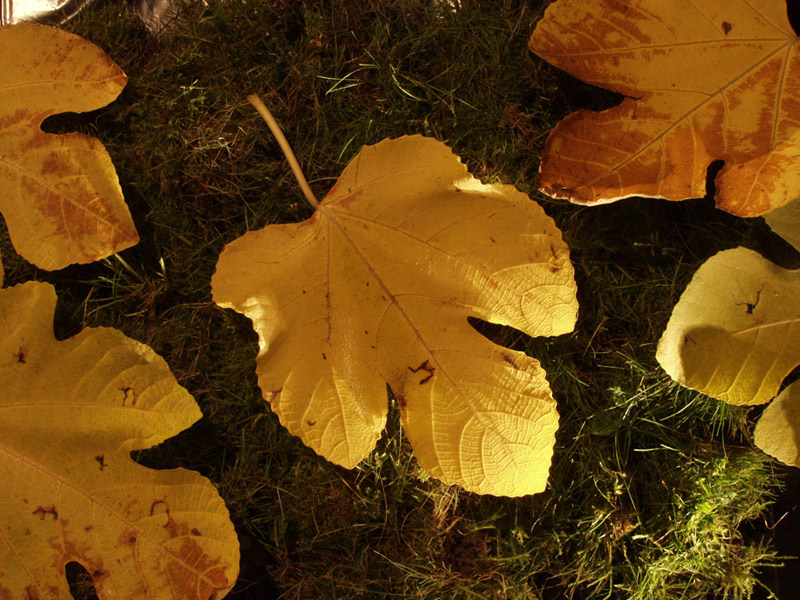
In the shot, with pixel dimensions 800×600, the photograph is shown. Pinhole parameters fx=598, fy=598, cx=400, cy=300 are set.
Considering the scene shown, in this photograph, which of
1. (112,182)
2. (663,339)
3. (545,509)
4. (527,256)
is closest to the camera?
(527,256)

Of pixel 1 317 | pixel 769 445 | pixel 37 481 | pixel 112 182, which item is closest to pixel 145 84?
pixel 112 182

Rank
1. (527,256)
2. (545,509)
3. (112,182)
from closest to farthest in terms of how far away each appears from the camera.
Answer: (527,256) < (112,182) < (545,509)

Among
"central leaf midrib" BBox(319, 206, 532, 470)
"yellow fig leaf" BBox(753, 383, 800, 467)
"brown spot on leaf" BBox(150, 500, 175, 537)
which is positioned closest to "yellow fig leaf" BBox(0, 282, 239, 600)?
"brown spot on leaf" BBox(150, 500, 175, 537)

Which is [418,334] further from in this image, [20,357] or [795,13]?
[795,13]

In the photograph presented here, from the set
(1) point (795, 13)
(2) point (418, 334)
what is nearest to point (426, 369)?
(2) point (418, 334)

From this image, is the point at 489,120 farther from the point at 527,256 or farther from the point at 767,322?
the point at 767,322

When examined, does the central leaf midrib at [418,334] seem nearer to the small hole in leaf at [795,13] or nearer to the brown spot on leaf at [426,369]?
the brown spot on leaf at [426,369]

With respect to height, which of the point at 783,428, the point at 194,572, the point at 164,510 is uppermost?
the point at 783,428
